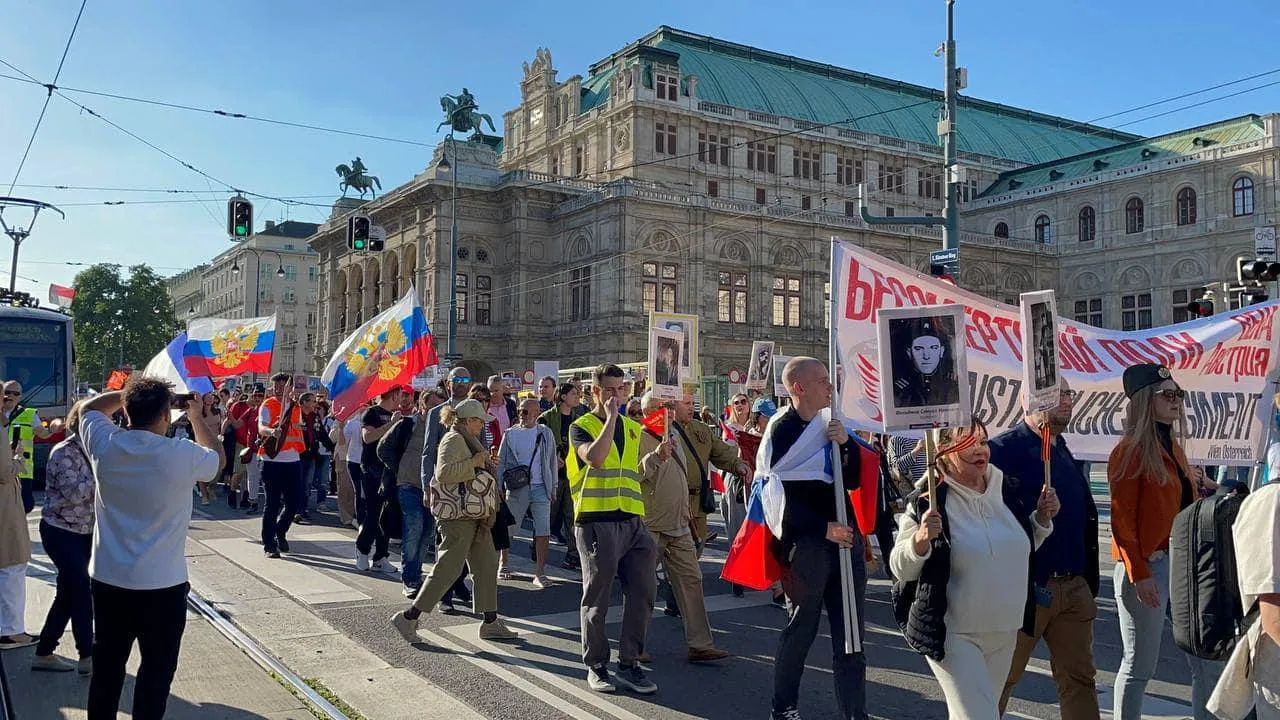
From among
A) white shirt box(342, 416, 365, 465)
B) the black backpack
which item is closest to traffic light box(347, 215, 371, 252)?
white shirt box(342, 416, 365, 465)

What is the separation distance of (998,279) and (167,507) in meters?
61.9

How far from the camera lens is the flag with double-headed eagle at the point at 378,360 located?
1171 cm

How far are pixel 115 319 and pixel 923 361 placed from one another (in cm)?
9485

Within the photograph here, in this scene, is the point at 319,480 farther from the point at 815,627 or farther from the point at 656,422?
the point at 815,627

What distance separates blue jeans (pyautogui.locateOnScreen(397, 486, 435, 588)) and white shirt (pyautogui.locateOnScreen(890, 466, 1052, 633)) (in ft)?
19.5

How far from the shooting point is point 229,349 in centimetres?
1819

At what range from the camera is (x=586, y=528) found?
21.8 feet

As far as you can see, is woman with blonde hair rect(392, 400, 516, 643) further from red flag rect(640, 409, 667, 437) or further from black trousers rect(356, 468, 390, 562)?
black trousers rect(356, 468, 390, 562)

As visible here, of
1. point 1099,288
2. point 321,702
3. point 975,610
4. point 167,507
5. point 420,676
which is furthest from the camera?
point 1099,288

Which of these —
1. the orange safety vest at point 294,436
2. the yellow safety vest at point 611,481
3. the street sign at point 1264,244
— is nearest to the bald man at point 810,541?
the yellow safety vest at point 611,481

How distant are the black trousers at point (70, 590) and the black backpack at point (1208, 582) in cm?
602

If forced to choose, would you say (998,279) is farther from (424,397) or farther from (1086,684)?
(1086,684)

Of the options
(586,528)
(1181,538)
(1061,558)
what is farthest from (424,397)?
(1181,538)

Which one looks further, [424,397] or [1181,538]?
[424,397]
